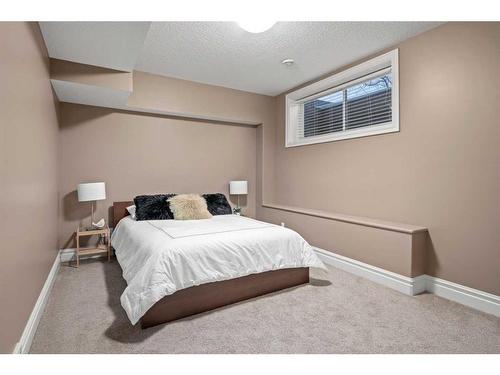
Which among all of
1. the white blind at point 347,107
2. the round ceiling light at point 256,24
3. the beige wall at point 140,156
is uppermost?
the round ceiling light at point 256,24

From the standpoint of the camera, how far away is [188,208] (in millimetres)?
3535

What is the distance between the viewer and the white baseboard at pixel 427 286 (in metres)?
2.26

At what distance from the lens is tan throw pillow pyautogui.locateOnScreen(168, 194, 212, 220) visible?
3.49m

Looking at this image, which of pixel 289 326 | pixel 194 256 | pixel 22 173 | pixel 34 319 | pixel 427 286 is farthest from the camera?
pixel 427 286

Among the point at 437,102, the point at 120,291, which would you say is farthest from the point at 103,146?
the point at 437,102

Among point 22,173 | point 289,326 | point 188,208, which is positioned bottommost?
point 289,326

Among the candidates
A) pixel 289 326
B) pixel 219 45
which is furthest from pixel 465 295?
pixel 219 45

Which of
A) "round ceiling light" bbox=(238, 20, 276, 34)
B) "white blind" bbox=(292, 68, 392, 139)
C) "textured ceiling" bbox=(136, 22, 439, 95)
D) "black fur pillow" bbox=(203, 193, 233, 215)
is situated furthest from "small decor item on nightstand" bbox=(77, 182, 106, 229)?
"white blind" bbox=(292, 68, 392, 139)

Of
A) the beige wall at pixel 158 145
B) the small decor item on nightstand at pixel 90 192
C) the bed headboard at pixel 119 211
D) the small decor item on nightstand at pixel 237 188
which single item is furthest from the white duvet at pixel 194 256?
the small decor item on nightstand at pixel 237 188

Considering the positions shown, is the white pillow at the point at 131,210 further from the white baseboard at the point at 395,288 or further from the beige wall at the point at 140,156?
the white baseboard at the point at 395,288

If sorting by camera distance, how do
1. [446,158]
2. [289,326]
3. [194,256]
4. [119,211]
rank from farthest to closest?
[119,211]
[446,158]
[194,256]
[289,326]

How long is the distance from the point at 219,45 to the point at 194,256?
2.19 meters

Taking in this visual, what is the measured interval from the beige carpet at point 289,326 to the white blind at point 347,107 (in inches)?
79.6

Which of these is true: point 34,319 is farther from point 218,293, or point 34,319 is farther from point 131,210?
point 131,210
